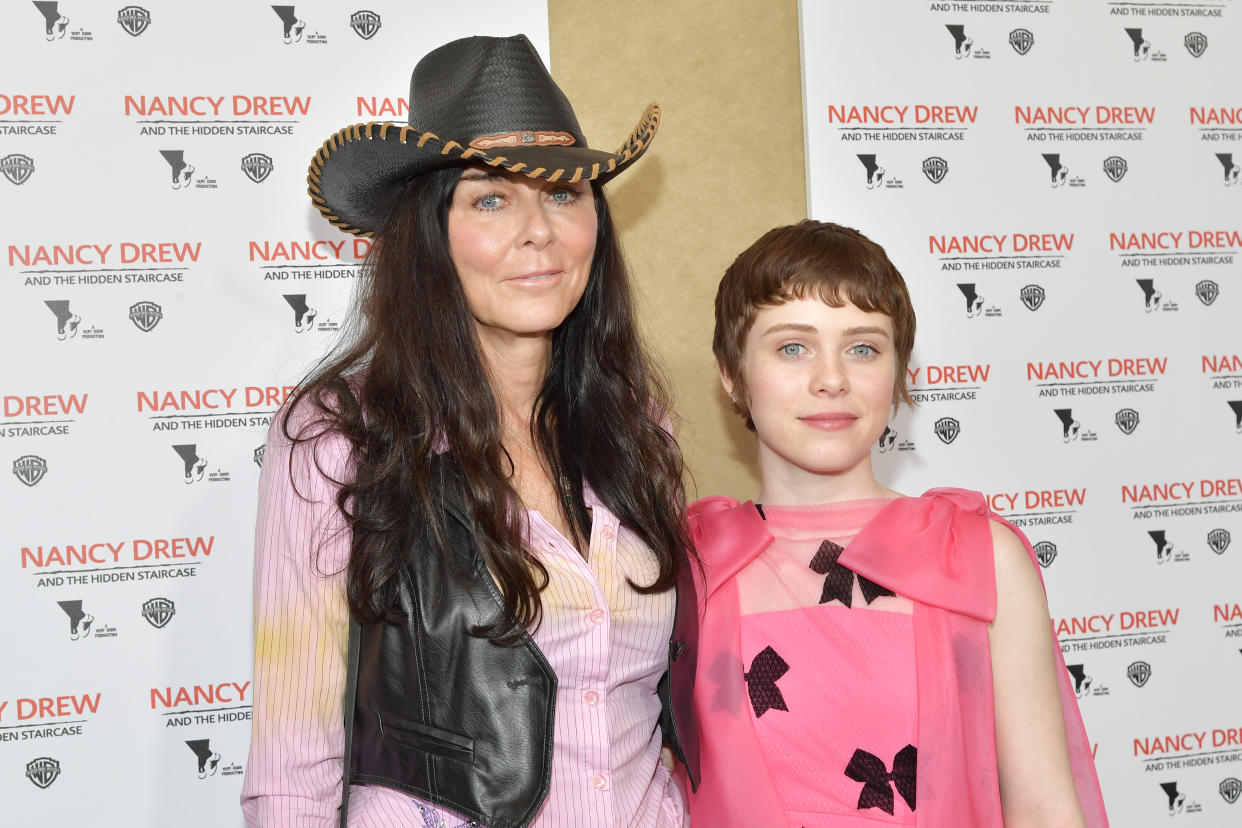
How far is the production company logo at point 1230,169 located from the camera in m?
2.90

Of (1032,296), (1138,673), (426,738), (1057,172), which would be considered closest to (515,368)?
(426,738)

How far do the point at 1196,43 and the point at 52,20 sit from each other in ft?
9.66

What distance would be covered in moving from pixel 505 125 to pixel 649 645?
0.89 meters

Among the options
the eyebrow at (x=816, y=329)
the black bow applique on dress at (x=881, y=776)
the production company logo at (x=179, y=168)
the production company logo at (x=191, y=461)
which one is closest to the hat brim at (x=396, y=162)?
the eyebrow at (x=816, y=329)

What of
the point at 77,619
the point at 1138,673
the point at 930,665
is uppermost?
the point at 77,619

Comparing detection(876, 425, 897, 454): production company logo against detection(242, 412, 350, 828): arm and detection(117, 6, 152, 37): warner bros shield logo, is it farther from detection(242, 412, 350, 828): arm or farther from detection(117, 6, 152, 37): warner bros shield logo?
detection(117, 6, 152, 37): warner bros shield logo

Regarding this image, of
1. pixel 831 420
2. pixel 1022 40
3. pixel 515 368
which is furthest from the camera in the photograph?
pixel 1022 40

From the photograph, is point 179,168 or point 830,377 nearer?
point 830,377

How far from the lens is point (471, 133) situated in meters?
1.70

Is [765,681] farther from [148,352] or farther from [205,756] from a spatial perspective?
[148,352]

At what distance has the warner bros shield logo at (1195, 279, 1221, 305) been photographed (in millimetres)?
2889

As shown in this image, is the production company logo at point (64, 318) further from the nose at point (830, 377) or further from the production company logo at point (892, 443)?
the production company logo at point (892, 443)

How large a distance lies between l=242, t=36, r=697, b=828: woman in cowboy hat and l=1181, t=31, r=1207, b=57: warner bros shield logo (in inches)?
74.7

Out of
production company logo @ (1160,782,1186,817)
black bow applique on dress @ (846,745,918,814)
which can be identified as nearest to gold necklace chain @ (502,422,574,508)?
black bow applique on dress @ (846,745,918,814)
